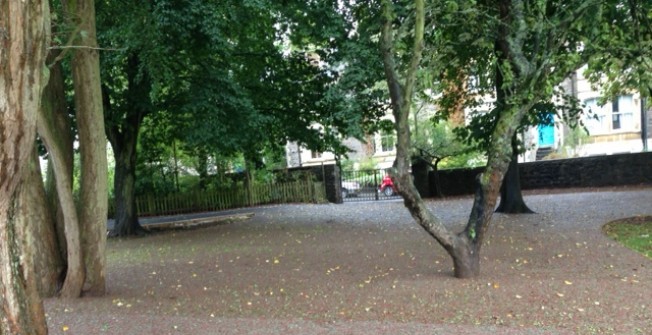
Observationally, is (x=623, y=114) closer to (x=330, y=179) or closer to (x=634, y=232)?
(x=330, y=179)

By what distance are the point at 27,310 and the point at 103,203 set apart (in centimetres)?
404

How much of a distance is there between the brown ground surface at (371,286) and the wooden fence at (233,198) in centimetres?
1019

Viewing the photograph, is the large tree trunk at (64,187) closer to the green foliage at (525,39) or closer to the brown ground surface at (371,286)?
the brown ground surface at (371,286)

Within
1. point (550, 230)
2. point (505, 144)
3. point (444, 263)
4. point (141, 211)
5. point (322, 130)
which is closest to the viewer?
point (505, 144)

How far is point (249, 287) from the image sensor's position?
7773 mm

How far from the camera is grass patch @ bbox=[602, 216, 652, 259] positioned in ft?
31.8

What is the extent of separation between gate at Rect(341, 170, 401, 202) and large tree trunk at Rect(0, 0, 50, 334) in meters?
20.9

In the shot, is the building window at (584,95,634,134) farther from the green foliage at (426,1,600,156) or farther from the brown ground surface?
the green foliage at (426,1,600,156)

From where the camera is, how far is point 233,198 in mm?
23984

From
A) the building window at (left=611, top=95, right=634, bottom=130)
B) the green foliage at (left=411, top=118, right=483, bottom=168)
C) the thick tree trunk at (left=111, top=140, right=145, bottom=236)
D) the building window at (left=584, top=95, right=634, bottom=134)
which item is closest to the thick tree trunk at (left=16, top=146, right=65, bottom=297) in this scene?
the thick tree trunk at (left=111, top=140, right=145, bottom=236)

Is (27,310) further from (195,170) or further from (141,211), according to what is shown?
(195,170)

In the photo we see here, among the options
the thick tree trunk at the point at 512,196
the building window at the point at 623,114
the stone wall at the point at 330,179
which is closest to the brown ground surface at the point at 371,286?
the thick tree trunk at the point at 512,196

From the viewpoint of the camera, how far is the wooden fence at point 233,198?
23297mm

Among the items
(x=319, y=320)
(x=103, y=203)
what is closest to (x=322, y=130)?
(x=103, y=203)
